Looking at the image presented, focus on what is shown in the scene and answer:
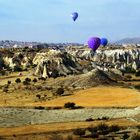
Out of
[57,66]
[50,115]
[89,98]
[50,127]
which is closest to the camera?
[50,127]

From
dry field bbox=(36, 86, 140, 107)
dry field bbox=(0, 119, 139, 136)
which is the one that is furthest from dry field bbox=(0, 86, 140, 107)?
dry field bbox=(0, 119, 139, 136)

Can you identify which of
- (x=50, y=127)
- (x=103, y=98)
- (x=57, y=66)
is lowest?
(x=50, y=127)

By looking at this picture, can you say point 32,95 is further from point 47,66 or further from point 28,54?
point 28,54

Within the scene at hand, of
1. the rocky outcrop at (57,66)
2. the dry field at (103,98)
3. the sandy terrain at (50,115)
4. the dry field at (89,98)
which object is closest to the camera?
the sandy terrain at (50,115)

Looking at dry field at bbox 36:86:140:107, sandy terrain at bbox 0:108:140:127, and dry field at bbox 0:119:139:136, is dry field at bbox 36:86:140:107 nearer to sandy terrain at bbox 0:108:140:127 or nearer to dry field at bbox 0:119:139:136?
sandy terrain at bbox 0:108:140:127

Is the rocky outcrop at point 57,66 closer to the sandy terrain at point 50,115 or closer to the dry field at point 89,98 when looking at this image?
the dry field at point 89,98

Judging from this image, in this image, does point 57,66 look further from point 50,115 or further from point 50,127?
point 50,127

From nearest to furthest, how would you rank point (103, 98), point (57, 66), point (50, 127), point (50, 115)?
point (50, 127) < point (50, 115) < point (103, 98) < point (57, 66)

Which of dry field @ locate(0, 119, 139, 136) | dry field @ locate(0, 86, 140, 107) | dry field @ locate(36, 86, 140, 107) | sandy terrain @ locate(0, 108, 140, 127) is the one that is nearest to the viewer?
dry field @ locate(0, 119, 139, 136)

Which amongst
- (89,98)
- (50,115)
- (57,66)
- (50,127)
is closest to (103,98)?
(89,98)

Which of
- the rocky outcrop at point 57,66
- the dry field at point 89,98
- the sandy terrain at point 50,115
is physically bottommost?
the sandy terrain at point 50,115

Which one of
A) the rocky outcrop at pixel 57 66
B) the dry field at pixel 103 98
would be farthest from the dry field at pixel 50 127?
Answer: the rocky outcrop at pixel 57 66
